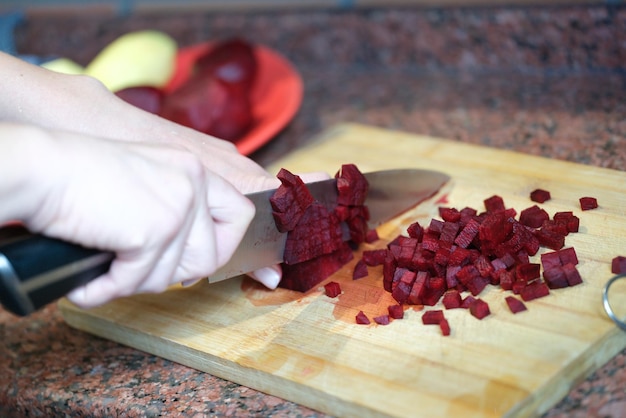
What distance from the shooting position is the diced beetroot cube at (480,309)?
1638 millimetres

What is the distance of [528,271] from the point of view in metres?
1.71

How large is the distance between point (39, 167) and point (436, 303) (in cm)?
100

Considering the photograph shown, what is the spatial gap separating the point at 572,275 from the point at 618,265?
0.12 metres

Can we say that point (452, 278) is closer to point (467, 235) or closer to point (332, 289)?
point (467, 235)

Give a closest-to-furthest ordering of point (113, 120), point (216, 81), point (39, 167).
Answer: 1. point (39, 167)
2. point (113, 120)
3. point (216, 81)

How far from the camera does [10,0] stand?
4152 millimetres

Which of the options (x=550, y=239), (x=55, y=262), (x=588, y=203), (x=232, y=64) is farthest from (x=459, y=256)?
(x=232, y=64)

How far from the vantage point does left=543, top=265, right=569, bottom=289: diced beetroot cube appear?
1.66m

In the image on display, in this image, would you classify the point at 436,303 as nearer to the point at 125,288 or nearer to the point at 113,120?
the point at 125,288

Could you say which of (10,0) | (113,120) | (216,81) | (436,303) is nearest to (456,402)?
(436,303)

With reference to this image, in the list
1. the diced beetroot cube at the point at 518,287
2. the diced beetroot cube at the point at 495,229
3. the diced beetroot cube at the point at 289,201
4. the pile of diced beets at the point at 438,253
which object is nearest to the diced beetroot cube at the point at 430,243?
the pile of diced beets at the point at 438,253

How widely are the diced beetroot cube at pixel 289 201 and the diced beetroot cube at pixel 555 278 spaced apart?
0.63 meters

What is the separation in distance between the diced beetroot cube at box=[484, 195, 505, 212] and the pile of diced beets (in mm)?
32

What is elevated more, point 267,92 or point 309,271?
point 267,92
